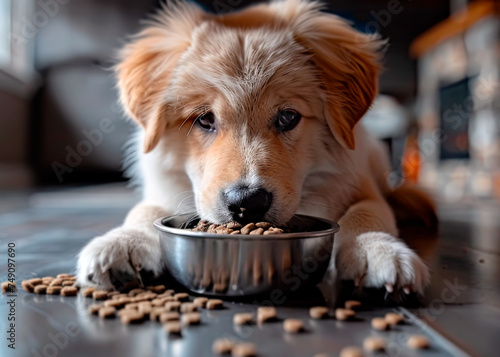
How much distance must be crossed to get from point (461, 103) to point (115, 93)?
17.7 feet

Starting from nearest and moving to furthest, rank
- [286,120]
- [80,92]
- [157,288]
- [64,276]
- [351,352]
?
1. [351,352]
2. [157,288]
3. [64,276]
4. [286,120]
5. [80,92]

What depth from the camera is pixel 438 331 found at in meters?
1.02

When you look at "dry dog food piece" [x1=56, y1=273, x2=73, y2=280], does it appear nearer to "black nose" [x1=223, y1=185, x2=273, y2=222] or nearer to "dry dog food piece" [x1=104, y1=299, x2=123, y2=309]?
"dry dog food piece" [x1=104, y1=299, x2=123, y2=309]

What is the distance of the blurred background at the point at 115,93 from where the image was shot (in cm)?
589

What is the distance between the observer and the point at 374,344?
2.97 feet

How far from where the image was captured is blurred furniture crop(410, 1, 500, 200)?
5.97m

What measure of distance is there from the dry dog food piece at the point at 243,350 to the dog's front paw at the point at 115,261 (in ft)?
1.75

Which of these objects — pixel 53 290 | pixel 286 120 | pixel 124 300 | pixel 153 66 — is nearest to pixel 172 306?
pixel 124 300

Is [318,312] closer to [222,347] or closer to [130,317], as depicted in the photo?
[222,347]

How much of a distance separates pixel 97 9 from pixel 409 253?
24.4 feet

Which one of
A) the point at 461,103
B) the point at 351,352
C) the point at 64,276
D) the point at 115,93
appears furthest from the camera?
the point at 115,93

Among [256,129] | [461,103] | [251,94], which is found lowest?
[256,129]

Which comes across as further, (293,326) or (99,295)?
(99,295)

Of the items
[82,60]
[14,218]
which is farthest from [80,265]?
[82,60]
